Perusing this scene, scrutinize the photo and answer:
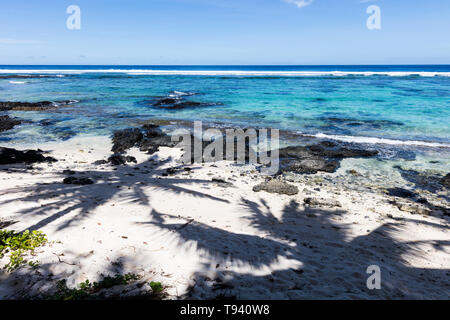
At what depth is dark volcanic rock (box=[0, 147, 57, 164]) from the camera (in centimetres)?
994

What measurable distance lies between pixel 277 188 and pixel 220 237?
346 centimetres

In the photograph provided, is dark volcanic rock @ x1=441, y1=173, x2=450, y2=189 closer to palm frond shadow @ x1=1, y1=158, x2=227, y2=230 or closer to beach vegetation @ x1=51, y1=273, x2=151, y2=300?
palm frond shadow @ x1=1, y1=158, x2=227, y2=230

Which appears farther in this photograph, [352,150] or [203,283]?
[352,150]

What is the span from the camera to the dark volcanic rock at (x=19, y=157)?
994cm

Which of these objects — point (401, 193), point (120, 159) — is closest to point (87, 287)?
point (120, 159)

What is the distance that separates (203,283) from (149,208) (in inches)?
124

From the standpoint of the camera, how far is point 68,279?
3781 millimetres

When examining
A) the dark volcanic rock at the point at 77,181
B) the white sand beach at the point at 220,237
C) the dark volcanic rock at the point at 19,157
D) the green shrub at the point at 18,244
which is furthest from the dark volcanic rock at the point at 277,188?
the dark volcanic rock at the point at 19,157

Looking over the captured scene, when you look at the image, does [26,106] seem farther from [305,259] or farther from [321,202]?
[305,259]

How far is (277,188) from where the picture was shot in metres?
8.32
